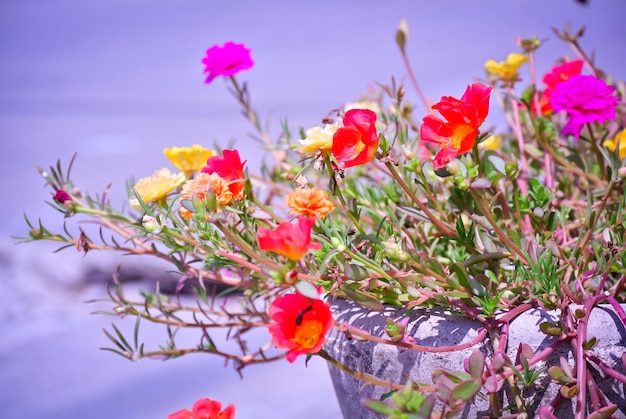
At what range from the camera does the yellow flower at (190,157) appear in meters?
0.66

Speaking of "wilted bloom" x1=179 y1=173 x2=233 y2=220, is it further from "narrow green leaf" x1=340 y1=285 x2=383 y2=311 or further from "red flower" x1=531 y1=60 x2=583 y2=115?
"red flower" x1=531 y1=60 x2=583 y2=115

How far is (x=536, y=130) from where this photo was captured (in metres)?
0.73

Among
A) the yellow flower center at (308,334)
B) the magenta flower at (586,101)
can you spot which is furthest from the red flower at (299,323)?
the magenta flower at (586,101)

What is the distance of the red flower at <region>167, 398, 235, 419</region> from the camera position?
50 centimetres

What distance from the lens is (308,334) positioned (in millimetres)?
441

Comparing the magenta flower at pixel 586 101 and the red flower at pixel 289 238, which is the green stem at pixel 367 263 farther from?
the magenta flower at pixel 586 101

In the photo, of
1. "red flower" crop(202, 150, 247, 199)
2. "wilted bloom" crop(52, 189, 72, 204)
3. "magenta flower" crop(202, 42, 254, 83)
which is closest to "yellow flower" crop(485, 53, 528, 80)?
"magenta flower" crop(202, 42, 254, 83)

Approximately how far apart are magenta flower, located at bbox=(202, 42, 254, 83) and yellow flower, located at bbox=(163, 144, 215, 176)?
13 cm

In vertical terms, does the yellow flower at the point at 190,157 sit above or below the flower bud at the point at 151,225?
above

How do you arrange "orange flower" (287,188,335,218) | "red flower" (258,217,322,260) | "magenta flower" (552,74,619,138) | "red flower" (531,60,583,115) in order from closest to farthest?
"red flower" (258,217,322,260)
"orange flower" (287,188,335,218)
"magenta flower" (552,74,619,138)
"red flower" (531,60,583,115)

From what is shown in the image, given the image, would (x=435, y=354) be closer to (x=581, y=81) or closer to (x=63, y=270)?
(x=581, y=81)

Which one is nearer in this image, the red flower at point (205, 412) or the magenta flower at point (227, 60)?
the red flower at point (205, 412)

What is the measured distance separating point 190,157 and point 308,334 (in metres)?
0.29

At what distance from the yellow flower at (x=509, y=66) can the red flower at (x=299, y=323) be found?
489 mm
